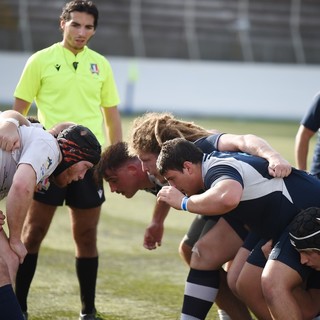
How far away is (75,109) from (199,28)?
951 inches

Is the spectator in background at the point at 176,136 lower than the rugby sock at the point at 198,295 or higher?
higher

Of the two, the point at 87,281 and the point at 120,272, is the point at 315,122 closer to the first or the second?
the point at 87,281

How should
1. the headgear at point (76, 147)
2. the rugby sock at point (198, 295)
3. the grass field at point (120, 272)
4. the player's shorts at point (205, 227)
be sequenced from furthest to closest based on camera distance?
the grass field at point (120, 272) → the player's shorts at point (205, 227) → the rugby sock at point (198, 295) → the headgear at point (76, 147)

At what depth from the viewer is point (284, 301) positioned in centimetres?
516

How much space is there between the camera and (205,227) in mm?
6309

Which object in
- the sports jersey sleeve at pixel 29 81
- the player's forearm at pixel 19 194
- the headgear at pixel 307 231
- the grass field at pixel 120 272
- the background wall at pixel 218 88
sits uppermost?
the sports jersey sleeve at pixel 29 81

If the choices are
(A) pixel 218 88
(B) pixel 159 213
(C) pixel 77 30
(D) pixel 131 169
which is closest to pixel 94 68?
(C) pixel 77 30

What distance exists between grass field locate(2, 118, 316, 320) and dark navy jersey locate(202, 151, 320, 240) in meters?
1.36

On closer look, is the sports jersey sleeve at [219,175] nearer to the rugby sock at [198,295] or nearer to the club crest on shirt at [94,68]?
the rugby sock at [198,295]

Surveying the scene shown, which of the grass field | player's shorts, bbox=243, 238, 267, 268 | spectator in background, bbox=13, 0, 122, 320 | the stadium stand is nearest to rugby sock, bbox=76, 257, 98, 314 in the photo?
spectator in background, bbox=13, 0, 122, 320

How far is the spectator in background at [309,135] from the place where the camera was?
7207 millimetres

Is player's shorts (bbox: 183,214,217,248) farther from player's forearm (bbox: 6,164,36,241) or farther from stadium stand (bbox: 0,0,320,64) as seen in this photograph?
stadium stand (bbox: 0,0,320,64)

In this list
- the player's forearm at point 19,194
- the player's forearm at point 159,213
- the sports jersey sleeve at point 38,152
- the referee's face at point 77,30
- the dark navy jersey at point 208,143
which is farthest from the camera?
the referee's face at point 77,30

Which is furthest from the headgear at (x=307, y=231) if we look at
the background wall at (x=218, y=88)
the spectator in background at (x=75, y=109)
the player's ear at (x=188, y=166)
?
the background wall at (x=218, y=88)
